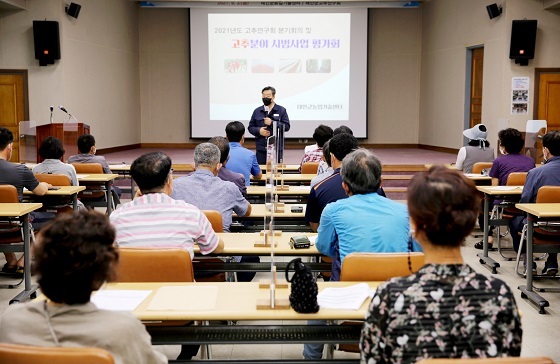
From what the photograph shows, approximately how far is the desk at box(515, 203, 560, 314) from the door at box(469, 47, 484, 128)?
7465mm

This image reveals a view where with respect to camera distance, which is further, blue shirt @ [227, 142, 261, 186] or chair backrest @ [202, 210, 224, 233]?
blue shirt @ [227, 142, 261, 186]

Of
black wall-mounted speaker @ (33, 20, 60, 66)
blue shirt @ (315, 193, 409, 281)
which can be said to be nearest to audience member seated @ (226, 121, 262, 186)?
blue shirt @ (315, 193, 409, 281)

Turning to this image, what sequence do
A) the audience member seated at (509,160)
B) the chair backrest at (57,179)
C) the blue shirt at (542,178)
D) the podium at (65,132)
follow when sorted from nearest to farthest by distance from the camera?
the blue shirt at (542,178) < the chair backrest at (57,179) < the audience member seated at (509,160) < the podium at (65,132)

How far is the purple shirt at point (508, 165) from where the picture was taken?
20.2ft

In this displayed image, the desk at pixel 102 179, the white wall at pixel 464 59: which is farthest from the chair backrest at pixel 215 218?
the white wall at pixel 464 59

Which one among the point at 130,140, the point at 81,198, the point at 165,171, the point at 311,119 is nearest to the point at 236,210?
the point at 165,171

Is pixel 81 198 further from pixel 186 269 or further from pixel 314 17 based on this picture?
pixel 314 17

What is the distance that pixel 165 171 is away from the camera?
3.00m

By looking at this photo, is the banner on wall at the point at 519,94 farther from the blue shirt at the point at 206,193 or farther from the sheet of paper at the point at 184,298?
the sheet of paper at the point at 184,298

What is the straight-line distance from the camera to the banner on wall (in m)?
10.4

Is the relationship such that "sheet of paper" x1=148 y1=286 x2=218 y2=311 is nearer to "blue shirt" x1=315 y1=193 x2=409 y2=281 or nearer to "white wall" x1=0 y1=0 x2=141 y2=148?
"blue shirt" x1=315 y1=193 x2=409 y2=281

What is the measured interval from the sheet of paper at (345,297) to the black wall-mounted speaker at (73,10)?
984 centimetres

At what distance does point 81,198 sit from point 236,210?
Answer: 3.58 m

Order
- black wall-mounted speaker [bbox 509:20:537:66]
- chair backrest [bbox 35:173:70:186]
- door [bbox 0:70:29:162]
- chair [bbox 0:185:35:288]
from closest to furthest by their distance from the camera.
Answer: chair [bbox 0:185:35:288]
chair backrest [bbox 35:173:70:186]
black wall-mounted speaker [bbox 509:20:537:66]
door [bbox 0:70:29:162]
